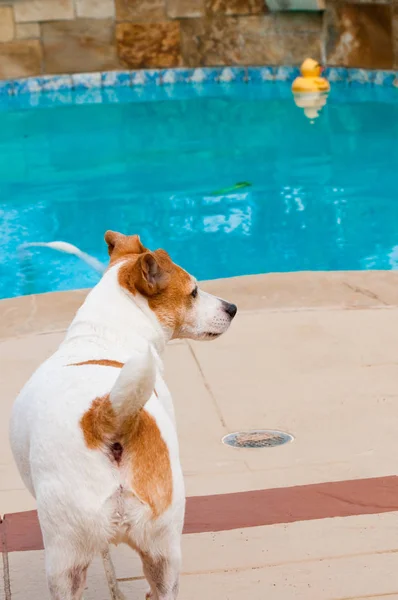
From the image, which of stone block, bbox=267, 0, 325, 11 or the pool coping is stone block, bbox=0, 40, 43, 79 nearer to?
stone block, bbox=267, 0, 325, 11

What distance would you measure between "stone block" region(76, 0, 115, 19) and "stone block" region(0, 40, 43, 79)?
29.6 inches

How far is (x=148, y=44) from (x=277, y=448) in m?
11.3

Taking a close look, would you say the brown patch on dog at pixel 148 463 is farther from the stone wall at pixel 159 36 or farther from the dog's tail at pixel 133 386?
the stone wall at pixel 159 36

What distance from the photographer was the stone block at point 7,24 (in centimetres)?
1453

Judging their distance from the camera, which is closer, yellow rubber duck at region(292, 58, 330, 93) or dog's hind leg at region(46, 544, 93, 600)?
dog's hind leg at region(46, 544, 93, 600)

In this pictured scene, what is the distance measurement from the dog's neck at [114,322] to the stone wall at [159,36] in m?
11.7

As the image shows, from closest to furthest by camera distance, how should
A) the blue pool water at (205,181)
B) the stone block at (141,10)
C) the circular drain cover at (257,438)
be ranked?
the circular drain cover at (257,438)
the blue pool water at (205,181)
the stone block at (141,10)

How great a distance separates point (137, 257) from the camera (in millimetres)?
3471

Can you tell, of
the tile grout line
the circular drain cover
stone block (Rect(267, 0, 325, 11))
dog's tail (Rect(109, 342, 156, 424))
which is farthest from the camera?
stone block (Rect(267, 0, 325, 11))

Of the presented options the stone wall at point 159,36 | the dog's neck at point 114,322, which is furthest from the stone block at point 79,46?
the dog's neck at point 114,322

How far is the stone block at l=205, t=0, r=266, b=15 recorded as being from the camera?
14.9 metres

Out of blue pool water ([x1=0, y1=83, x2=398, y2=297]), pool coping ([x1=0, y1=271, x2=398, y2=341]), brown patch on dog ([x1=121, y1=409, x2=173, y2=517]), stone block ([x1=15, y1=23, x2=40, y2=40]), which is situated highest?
brown patch on dog ([x1=121, y1=409, x2=173, y2=517])

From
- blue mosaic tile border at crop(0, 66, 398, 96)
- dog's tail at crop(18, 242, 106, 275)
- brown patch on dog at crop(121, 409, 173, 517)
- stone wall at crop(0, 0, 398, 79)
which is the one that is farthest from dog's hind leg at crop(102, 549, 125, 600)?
blue mosaic tile border at crop(0, 66, 398, 96)

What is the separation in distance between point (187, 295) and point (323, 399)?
179cm
